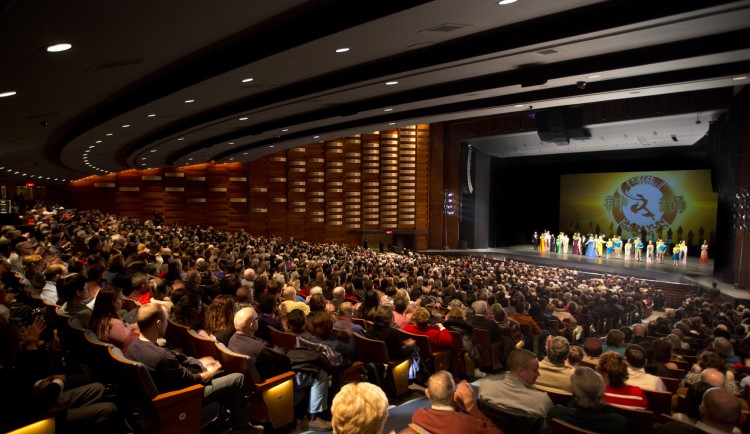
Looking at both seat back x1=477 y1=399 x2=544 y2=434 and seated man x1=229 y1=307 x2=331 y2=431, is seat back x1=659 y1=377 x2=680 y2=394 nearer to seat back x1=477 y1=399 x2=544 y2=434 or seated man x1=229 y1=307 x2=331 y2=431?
seat back x1=477 y1=399 x2=544 y2=434

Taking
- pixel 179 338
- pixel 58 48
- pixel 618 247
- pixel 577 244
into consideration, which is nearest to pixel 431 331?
pixel 179 338

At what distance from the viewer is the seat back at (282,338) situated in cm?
412

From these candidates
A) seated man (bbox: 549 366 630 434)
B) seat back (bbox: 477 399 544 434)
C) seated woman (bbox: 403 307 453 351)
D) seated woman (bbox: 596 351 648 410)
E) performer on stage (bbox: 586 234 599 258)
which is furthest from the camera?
performer on stage (bbox: 586 234 599 258)

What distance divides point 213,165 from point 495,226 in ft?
48.7

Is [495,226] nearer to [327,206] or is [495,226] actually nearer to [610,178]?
[610,178]

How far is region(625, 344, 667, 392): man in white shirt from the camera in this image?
368 cm

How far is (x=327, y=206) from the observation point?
25.1 meters

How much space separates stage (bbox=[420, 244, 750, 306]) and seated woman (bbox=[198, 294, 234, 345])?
12.4 metres

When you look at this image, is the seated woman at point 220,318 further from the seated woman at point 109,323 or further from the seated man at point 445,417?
the seated man at point 445,417

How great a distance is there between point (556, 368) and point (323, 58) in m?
4.12

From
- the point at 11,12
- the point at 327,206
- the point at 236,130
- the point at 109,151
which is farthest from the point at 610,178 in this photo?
the point at 11,12

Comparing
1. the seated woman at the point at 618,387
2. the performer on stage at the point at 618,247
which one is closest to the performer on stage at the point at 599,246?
the performer on stage at the point at 618,247

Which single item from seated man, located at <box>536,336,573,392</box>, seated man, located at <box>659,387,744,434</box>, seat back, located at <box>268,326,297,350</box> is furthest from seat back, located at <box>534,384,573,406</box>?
seat back, located at <box>268,326,297,350</box>

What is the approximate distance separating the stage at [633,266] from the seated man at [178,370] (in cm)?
1251
